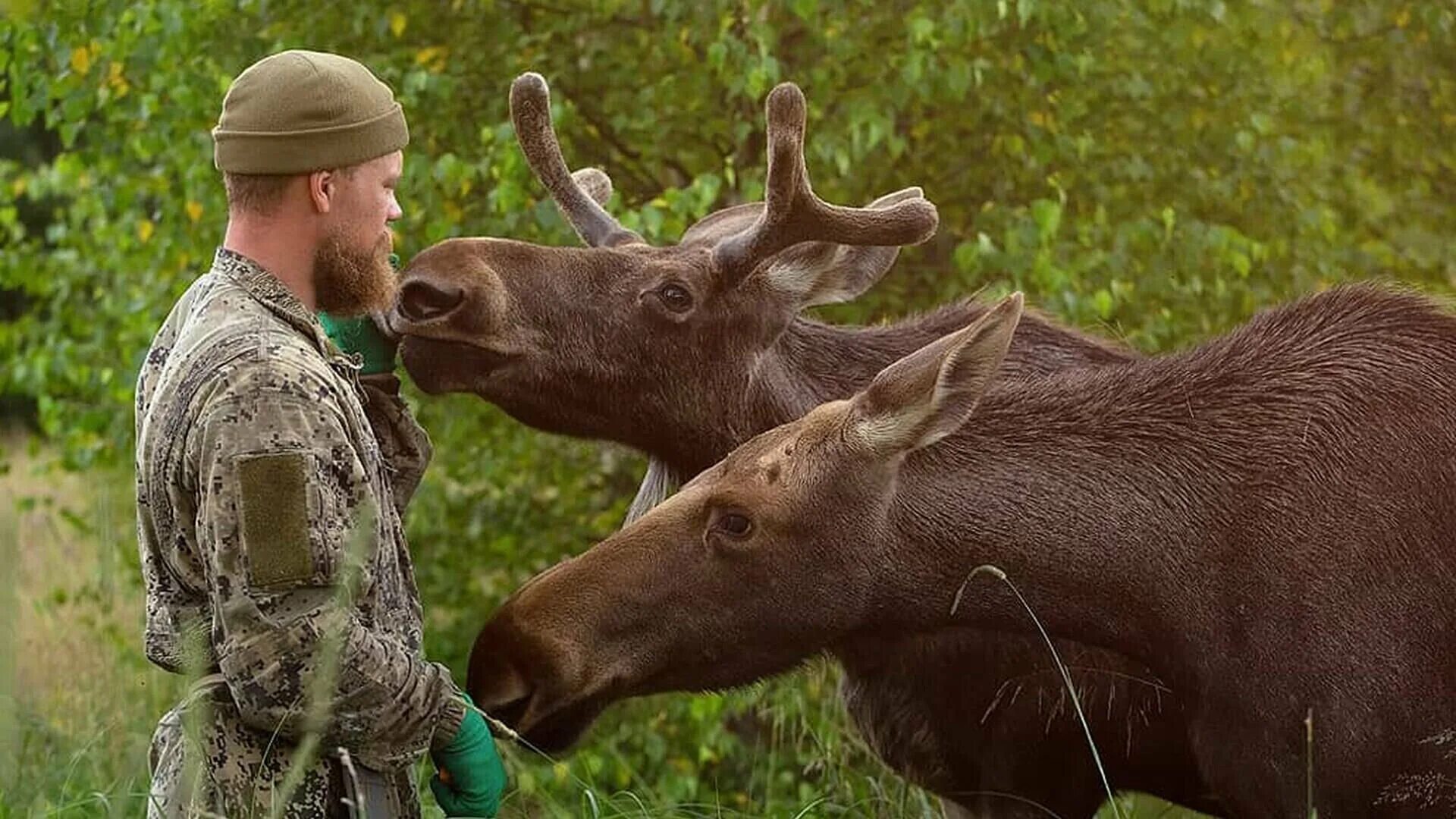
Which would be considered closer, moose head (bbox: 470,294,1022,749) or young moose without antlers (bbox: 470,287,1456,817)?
young moose without antlers (bbox: 470,287,1456,817)

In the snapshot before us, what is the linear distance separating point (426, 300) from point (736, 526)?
120 centimetres

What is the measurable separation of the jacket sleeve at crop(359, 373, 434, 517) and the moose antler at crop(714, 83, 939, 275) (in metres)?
1.88

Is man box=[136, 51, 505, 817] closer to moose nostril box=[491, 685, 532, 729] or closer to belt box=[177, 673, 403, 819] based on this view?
belt box=[177, 673, 403, 819]

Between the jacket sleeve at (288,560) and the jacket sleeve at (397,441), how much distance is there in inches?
26.8

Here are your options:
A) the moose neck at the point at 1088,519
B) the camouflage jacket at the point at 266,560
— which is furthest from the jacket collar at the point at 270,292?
the moose neck at the point at 1088,519

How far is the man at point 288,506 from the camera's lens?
12.8 ft

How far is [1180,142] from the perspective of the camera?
9398mm

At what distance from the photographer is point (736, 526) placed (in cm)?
526

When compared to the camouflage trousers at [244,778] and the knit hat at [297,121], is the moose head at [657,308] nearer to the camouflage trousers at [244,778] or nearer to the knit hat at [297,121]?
the knit hat at [297,121]

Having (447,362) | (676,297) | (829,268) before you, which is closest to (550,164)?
(676,297)

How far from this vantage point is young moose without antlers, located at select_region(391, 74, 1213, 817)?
229 inches

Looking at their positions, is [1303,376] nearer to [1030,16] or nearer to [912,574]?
Answer: [912,574]

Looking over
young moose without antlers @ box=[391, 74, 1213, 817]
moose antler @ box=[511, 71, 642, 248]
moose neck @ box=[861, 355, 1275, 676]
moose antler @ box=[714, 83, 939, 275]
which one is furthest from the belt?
moose antler @ box=[511, 71, 642, 248]

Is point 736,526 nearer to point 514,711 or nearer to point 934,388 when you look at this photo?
point 934,388
